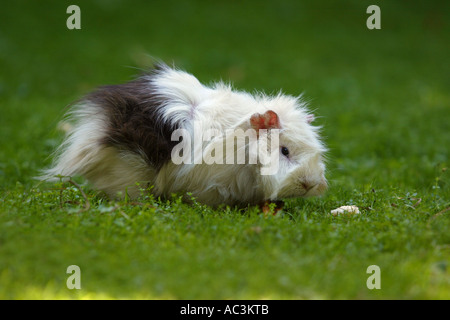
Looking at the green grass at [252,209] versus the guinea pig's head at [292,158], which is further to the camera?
the guinea pig's head at [292,158]

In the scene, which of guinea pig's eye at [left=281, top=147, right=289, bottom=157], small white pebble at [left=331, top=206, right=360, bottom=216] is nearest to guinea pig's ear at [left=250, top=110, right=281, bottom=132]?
guinea pig's eye at [left=281, top=147, right=289, bottom=157]

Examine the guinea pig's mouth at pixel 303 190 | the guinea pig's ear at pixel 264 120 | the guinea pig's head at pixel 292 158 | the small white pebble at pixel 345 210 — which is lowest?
the small white pebble at pixel 345 210

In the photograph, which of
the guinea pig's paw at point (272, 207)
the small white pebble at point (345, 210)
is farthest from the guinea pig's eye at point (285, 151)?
the small white pebble at point (345, 210)

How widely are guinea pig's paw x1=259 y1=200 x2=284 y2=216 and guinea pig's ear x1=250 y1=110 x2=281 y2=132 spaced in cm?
72

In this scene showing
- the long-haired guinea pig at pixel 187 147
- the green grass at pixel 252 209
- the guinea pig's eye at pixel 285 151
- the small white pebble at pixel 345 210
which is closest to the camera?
the green grass at pixel 252 209

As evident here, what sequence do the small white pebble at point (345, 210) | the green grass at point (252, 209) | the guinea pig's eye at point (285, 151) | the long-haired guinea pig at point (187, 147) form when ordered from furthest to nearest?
the guinea pig's eye at point (285, 151)
the long-haired guinea pig at point (187, 147)
the small white pebble at point (345, 210)
the green grass at point (252, 209)

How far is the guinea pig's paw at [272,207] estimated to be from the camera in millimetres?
4710

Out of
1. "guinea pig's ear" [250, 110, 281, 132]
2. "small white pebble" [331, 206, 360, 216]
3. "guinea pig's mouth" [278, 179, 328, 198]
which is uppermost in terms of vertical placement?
"guinea pig's ear" [250, 110, 281, 132]

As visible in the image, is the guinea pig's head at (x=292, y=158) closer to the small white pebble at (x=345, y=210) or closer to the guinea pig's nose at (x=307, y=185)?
the guinea pig's nose at (x=307, y=185)

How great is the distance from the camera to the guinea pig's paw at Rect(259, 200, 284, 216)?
471cm

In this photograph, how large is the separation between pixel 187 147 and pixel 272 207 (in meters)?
0.95

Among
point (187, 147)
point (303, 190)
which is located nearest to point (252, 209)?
point (303, 190)

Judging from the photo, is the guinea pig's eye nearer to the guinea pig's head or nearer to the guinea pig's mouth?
the guinea pig's head

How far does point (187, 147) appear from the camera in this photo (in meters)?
4.75
